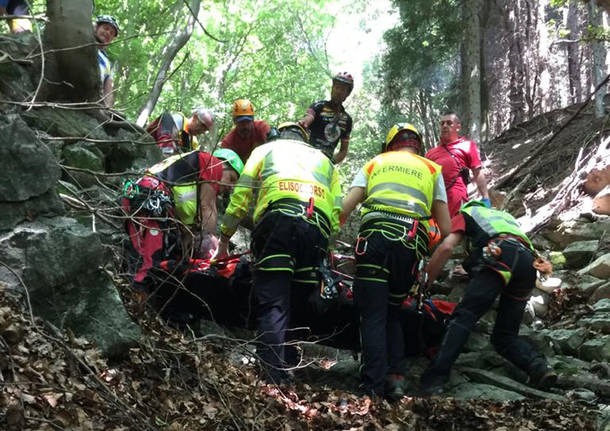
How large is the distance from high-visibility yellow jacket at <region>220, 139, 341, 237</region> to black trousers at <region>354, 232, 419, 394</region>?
50 centimetres

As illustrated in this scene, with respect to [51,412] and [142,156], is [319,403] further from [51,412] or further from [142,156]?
[142,156]

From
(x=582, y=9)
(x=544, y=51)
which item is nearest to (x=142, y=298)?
(x=544, y=51)

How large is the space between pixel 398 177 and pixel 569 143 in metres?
6.86

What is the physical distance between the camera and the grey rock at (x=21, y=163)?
3.61m

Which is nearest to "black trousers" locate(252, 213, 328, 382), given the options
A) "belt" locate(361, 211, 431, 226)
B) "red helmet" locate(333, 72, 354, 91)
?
"belt" locate(361, 211, 431, 226)

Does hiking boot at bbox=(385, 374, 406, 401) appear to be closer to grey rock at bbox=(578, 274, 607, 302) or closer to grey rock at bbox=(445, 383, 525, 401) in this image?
grey rock at bbox=(445, 383, 525, 401)

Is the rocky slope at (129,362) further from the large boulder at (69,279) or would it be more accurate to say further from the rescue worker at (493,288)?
the rescue worker at (493,288)

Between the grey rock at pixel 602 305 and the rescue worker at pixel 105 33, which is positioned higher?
the rescue worker at pixel 105 33

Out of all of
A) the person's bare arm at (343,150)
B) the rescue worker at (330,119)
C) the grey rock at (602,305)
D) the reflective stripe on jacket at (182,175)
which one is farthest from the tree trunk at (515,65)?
the reflective stripe on jacket at (182,175)

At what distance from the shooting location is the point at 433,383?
5156 mm

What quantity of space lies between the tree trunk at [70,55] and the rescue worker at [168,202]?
3.75 ft

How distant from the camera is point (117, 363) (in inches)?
149

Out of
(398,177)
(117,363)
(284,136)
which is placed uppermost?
(284,136)

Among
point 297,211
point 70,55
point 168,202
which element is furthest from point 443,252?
point 70,55
